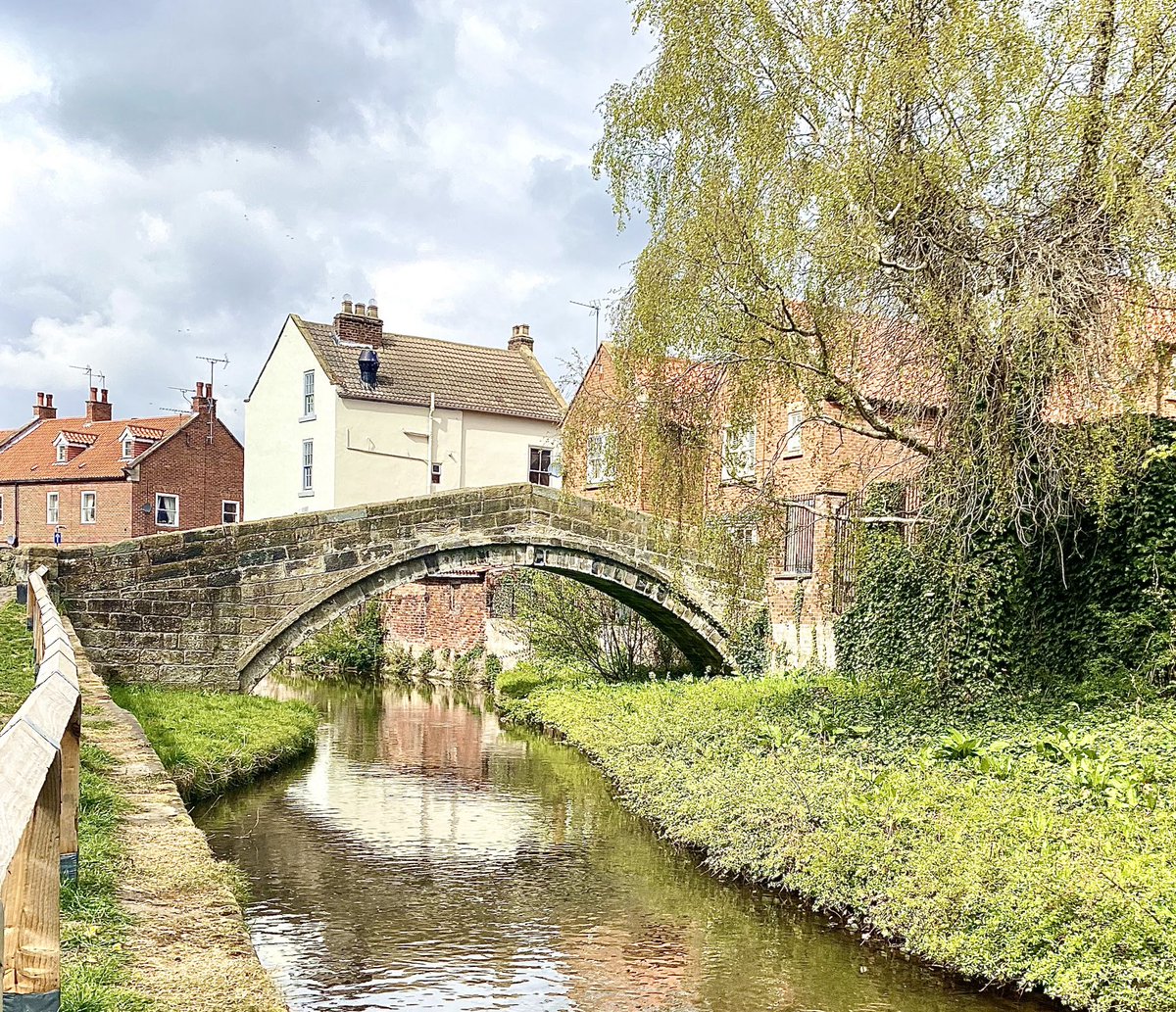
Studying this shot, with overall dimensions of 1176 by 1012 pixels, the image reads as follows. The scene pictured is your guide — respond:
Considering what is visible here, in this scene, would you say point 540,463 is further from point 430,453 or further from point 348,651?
point 348,651

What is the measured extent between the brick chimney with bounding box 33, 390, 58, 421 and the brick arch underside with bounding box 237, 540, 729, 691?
35744 millimetres

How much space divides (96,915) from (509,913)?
179 inches

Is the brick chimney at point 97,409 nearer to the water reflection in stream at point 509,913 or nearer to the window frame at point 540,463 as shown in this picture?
the window frame at point 540,463

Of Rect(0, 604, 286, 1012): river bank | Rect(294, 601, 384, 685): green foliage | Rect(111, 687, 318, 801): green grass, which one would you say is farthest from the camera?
Rect(294, 601, 384, 685): green foliage

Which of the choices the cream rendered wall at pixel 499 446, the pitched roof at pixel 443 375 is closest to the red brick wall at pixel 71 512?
the pitched roof at pixel 443 375

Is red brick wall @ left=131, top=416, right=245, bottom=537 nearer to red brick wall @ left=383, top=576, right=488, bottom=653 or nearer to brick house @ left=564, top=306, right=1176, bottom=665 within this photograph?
red brick wall @ left=383, top=576, right=488, bottom=653

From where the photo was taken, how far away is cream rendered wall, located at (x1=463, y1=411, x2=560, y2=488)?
1291 inches

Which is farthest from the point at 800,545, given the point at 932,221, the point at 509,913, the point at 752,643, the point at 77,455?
the point at 77,455

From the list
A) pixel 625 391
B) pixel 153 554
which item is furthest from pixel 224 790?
pixel 625 391

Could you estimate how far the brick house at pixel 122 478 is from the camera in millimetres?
38750

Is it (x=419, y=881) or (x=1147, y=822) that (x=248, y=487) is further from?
(x=1147, y=822)

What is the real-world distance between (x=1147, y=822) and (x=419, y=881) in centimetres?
520

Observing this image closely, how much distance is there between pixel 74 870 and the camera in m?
4.25

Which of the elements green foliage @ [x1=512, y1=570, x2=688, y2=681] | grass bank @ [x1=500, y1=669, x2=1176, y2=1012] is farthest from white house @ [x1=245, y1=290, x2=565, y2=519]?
grass bank @ [x1=500, y1=669, x2=1176, y2=1012]
